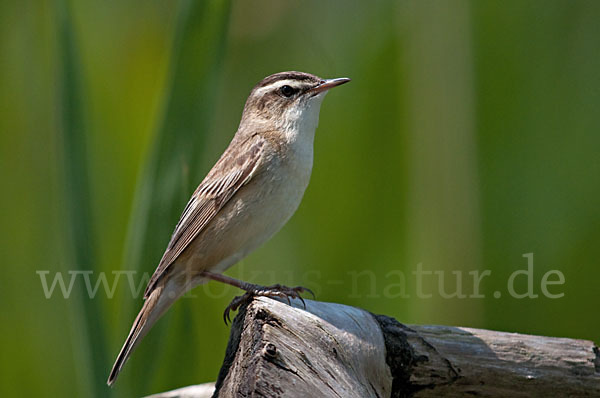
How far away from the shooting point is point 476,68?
3.20 meters

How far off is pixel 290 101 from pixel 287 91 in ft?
0.15

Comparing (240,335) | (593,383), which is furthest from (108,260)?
(593,383)

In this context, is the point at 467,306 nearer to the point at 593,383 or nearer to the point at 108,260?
the point at 593,383

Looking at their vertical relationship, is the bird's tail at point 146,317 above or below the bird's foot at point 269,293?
below

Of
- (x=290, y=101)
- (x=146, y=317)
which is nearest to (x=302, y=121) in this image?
(x=290, y=101)

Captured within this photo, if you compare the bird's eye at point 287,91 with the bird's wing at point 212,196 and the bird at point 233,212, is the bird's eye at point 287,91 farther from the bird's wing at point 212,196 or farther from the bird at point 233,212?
the bird's wing at point 212,196

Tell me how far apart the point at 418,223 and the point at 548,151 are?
0.71m

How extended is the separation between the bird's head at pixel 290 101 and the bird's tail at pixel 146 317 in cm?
75

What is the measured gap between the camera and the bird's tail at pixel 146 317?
238 centimetres

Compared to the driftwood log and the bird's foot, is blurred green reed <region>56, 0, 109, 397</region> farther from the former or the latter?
the driftwood log

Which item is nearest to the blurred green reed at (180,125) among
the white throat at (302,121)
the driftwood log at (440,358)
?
the white throat at (302,121)

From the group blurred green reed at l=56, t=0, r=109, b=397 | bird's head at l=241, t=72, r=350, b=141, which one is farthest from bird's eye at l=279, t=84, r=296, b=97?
blurred green reed at l=56, t=0, r=109, b=397

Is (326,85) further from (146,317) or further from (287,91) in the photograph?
(146,317)

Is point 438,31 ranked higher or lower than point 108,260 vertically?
higher
